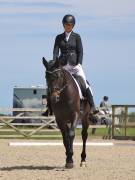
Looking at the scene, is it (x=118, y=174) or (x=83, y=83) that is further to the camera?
(x=83, y=83)

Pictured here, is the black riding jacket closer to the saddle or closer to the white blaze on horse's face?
the saddle

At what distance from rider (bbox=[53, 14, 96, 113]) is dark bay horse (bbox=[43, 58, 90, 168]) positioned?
32 cm

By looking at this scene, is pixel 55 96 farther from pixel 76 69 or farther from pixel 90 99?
pixel 90 99

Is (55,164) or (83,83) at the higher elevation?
(83,83)

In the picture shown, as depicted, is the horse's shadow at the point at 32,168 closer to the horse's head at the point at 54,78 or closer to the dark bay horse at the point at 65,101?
the dark bay horse at the point at 65,101

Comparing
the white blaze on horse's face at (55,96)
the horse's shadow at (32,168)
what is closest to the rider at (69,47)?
the white blaze on horse's face at (55,96)

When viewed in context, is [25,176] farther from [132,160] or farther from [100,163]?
[132,160]

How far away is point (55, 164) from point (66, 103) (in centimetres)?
188

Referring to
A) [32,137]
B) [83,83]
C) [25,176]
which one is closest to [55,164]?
[83,83]

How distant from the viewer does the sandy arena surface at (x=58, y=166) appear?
1216cm

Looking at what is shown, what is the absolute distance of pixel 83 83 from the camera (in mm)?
14398

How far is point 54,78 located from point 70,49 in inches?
41.6

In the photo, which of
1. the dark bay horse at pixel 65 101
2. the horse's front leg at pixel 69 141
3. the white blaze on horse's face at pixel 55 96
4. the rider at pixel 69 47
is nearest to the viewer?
the white blaze on horse's face at pixel 55 96

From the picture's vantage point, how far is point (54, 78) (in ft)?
43.7
